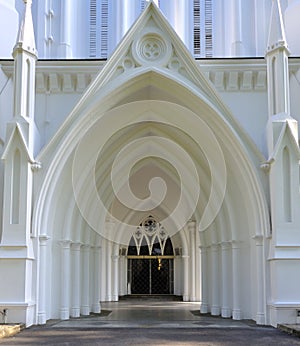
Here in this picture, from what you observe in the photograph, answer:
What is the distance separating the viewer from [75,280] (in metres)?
19.6

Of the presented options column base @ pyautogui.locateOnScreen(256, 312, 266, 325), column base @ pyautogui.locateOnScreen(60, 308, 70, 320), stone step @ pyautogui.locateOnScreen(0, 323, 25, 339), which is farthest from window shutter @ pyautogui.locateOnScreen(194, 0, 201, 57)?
stone step @ pyautogui.locateOnScreen(0, 323, 25, 339)

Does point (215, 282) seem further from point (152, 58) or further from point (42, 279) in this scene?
point (152, 58)

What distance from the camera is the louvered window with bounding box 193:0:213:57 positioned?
2369cm

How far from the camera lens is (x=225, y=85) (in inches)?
734

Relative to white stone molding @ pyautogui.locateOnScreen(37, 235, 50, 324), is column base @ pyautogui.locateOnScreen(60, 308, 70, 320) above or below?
below

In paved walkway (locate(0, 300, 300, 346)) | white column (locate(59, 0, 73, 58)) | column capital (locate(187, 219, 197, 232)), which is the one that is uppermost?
white column (locate(59, 0, 73, 58))

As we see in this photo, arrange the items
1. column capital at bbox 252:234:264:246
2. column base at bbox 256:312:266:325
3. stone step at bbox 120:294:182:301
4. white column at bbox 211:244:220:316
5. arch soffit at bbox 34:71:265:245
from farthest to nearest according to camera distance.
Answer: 1. stone step at bbox 120:294:182:301
2. white column at bbox 211:244:220:316
3. arch soffit at bbox 34:71:265:245
4. column capital at bbox 252:234:264:246
5. column base at bbox 256:312:266:325

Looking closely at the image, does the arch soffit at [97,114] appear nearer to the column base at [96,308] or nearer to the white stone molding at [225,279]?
the white stone molding at [225,279]

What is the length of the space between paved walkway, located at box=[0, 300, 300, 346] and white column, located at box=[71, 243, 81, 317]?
543 mm

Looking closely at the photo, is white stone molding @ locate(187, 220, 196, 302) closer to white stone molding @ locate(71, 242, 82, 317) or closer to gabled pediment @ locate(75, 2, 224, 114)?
white stone molding @ locate(71, 242, 82, 317)

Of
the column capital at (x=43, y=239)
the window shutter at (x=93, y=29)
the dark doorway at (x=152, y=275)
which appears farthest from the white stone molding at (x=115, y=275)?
the column capital at (x=43, y=239)

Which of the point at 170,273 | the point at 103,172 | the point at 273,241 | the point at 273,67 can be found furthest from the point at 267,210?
the point at 170,273

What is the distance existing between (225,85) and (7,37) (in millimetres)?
7171

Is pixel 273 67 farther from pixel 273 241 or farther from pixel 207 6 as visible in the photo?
pixel 207 6
